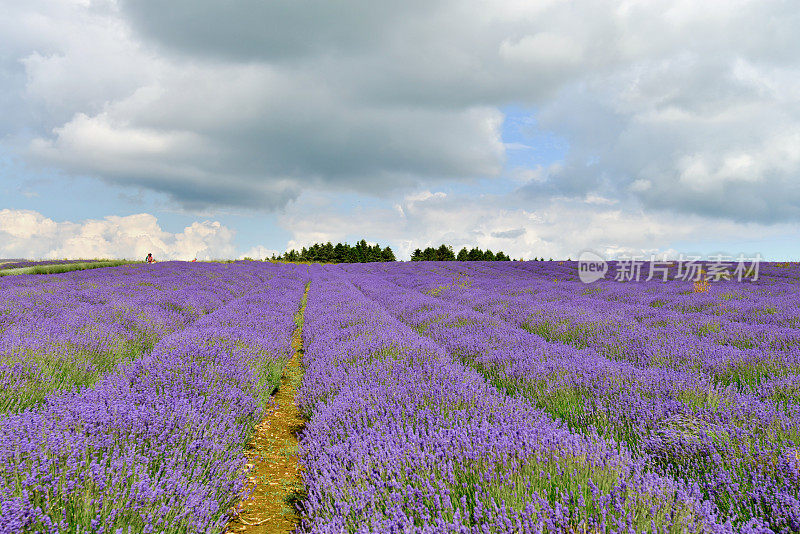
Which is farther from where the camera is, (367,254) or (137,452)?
(367,254)

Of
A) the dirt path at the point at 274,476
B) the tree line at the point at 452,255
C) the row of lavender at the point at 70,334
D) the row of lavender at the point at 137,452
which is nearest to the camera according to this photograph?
the row of lavender at the point at 137,452

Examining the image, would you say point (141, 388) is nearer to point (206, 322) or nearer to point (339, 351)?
point (339, 351)

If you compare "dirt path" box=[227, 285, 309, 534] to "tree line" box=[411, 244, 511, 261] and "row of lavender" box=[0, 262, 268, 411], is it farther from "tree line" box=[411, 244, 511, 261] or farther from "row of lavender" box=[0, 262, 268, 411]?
"tree line" box=[411, 244, 511, 261]

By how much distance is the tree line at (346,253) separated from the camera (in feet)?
169

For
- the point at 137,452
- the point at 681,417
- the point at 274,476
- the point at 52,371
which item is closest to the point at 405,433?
the point at 274,476

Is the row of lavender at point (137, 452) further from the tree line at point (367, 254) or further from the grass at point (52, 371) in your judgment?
the tree line at point (367, 254)

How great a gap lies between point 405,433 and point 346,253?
4973 cm

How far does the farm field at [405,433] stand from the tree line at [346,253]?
151ft

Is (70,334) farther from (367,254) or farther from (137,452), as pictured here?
(367,254)

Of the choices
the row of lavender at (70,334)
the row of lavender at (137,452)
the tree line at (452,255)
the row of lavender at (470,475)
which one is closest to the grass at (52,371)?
the row of lavender at (70,334)

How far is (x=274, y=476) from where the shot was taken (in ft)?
10.1

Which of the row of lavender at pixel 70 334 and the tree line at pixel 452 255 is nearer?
the row of lavender at pixel 70 334

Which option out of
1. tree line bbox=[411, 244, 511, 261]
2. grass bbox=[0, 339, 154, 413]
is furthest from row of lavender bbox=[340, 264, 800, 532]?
tree line bbox=[411, 244, 511, 261]

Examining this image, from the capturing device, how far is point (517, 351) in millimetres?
4348
